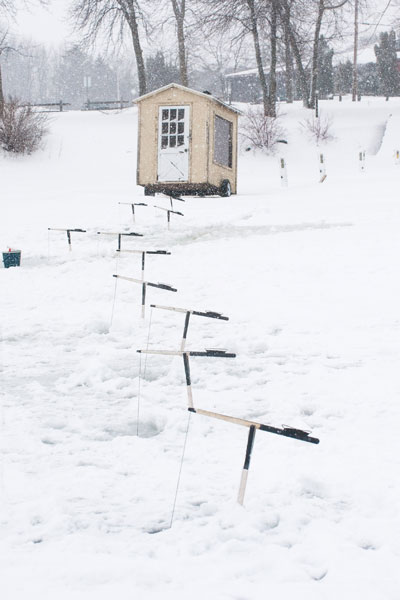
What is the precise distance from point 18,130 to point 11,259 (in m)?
14.5

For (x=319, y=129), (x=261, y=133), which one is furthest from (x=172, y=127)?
(x=319, y=129)

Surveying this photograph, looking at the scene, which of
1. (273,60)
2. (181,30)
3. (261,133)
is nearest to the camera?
(261,133)

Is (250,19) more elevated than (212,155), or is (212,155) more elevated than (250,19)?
(250,19)

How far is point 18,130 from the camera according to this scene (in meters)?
22.9

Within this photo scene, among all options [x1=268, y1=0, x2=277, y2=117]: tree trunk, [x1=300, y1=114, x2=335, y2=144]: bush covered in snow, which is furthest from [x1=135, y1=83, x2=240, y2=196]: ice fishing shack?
[x1=268, y1=0, x2=277, y2=117]: tree trunk

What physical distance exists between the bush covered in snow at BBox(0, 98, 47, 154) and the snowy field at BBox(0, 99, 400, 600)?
13.0 meters

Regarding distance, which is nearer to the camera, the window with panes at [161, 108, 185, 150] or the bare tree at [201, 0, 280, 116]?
the window with panes at [161, 108, 185, 150]

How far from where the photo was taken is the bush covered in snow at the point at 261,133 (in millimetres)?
26531

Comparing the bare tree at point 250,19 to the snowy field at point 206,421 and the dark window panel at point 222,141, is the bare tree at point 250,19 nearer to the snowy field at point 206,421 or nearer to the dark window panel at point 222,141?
the dark window panel at point 222,141

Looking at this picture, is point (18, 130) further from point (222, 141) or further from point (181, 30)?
point (181, 30)

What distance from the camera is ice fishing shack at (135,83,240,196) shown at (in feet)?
57.0

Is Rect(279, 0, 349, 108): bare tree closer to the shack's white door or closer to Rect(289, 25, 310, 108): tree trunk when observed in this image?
Rect(289, 25, 310, 108): tree trunk

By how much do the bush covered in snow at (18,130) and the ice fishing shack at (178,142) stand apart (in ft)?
22.6

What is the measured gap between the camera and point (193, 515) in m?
3.25
